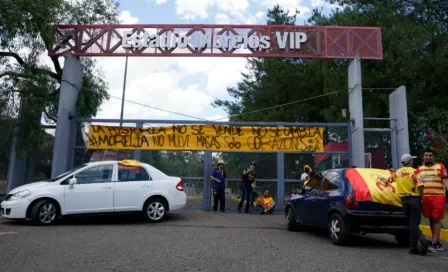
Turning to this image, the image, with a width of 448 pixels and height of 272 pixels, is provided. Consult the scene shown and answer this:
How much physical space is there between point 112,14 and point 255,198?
9.76 m

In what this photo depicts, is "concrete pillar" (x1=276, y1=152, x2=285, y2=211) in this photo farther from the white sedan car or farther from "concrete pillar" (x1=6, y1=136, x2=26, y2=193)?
"concrete pillar" (x1=6, y1=136, x2=26, y2=193)

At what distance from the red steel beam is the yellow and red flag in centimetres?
720

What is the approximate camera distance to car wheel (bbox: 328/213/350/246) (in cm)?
738

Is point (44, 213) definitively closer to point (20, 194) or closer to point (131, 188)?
point (20, 194)

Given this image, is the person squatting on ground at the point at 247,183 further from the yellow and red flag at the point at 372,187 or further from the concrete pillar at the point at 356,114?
the yellow and red flag at the point at 372,187

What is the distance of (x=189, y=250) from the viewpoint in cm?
668

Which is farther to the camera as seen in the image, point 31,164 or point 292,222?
point 31,164

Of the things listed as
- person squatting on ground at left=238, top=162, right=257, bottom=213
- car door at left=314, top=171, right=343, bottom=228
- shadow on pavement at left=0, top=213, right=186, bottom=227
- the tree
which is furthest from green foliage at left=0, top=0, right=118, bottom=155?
car door at left=314, top=171, right=343, bottom=228

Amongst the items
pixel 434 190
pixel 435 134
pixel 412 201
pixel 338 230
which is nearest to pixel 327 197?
pixel 338 230

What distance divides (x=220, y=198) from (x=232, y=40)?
5.56m

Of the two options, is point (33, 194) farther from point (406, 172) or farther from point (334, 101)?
point (334, 101)

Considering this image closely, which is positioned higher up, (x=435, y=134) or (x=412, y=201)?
(x=435, y=134)

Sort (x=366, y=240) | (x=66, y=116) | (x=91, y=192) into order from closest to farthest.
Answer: (x=366, y=240) < (x=91, y=192) < (x=66, y=116)

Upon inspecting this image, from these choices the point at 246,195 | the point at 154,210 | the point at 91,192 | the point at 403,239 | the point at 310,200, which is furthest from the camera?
the point at 246,195
